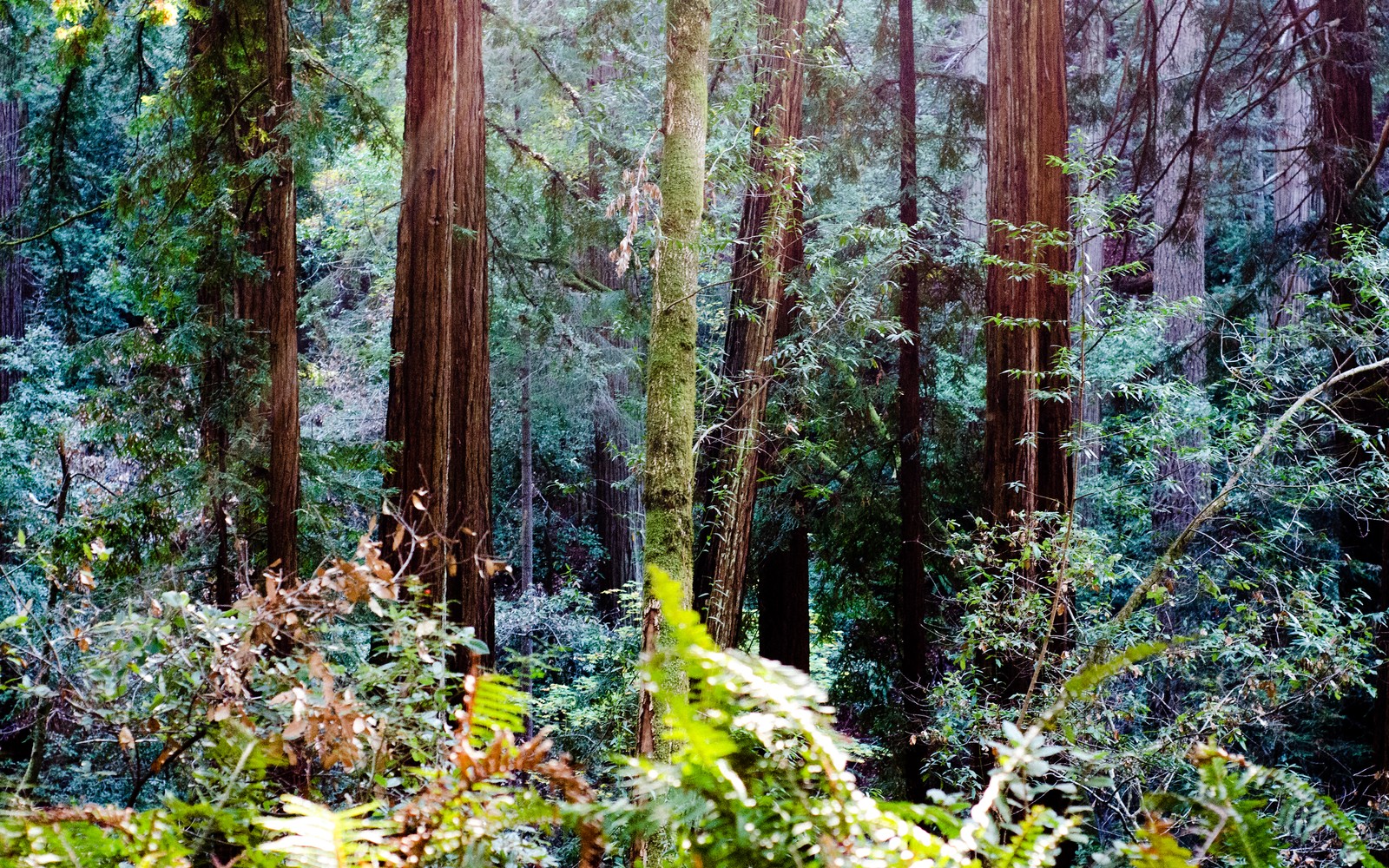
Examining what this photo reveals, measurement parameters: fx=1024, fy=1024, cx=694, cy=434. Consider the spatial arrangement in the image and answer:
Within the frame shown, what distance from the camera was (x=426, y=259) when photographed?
23.9 ft

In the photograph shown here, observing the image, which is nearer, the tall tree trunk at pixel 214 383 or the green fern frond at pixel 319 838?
the green fern frond at pixel 319 838

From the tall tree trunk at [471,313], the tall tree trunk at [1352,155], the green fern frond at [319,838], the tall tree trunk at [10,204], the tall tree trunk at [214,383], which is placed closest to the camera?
the green fern frond at [319,838]

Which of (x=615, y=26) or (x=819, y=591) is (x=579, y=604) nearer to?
(x=819, y=591)

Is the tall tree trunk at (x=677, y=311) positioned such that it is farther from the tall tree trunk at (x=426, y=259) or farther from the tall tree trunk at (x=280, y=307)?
the tall tree trunk at (x=280, y=307)

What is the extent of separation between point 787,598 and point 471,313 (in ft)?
14.3

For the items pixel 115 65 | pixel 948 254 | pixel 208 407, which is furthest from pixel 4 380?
pixel 948 254

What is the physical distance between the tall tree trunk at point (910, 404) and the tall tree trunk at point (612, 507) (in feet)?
20.7

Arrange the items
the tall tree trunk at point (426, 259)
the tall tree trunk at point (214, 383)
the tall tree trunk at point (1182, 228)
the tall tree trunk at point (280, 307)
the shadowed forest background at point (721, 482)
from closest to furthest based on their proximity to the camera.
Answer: the shadowed forest background at point (721, 482) → the tall tree trunk at point (280, 307) → the tall tree trunk at point (214, 383) → the tall tree trunk at point (426, 259) → the tall tree trunk at point (1182, 228)

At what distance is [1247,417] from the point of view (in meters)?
6.45

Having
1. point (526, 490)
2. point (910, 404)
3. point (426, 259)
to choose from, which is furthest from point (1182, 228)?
point (526, 490)

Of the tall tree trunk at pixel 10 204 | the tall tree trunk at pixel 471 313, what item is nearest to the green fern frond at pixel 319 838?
the tall tree trunk at pixel 471 313

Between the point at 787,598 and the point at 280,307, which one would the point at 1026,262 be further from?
the point at 280,307

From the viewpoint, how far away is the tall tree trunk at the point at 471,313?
7824 mm

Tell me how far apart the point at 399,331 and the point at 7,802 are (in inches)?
240
